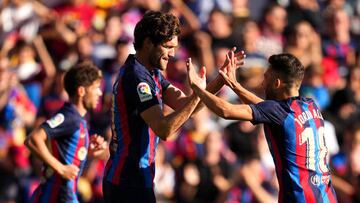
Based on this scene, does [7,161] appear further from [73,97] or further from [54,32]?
[73,97]

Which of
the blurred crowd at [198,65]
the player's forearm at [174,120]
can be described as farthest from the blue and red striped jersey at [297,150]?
the blurred crowd at [198,65]

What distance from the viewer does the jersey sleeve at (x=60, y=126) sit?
9.71 metres

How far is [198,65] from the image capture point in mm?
15320

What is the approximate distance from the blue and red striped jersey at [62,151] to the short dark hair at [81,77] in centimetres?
28

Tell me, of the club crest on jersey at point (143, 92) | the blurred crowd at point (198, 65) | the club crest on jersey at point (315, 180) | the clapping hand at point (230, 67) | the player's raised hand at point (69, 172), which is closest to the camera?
the club crest on jersey at point (143, 92)

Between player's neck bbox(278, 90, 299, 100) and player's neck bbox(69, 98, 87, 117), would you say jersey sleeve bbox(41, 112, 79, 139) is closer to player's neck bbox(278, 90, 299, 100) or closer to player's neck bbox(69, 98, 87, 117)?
player's neck bbox(69, 98, 87, 117)

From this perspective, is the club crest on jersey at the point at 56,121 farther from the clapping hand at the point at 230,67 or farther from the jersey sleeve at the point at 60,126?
the clapping hand at the point at 230,67

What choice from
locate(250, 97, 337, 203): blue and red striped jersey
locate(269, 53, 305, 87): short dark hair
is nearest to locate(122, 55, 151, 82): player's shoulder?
locate(250, 97, 337, 203): blue and red striped jersey

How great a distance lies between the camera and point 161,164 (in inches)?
536

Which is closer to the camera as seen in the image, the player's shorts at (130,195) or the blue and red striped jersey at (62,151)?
the player's shorts at (130,195)

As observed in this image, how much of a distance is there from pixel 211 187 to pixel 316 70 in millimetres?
2544

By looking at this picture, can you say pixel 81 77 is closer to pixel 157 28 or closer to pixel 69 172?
pixel 69 172

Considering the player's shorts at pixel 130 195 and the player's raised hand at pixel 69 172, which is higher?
the player's shorts at pixel 130 195

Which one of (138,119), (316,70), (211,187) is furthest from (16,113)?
(138,119)
